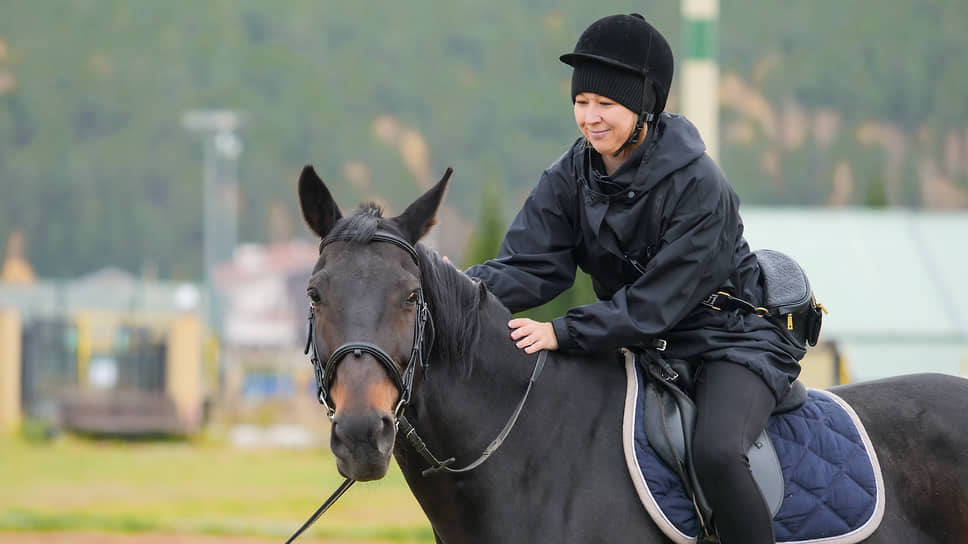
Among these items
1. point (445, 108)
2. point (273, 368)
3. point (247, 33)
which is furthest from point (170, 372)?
point (247, 33)

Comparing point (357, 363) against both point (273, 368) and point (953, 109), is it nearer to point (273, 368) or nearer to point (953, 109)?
point (273, 368)

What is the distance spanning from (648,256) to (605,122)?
1.42 feet

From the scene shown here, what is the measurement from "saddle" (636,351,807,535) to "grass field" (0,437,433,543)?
556 cm

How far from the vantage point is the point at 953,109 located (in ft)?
311

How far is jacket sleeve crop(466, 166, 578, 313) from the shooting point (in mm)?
3781

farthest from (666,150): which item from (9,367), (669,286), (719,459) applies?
(9,367)

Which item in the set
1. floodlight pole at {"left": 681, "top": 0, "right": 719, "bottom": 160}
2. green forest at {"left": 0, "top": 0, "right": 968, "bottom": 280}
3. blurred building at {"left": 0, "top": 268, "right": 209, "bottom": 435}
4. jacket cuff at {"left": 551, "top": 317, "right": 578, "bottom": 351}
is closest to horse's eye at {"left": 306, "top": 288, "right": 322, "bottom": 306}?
jacket cuff at {"left": 551, "top": 317, "right": 578, "bottom": 351}

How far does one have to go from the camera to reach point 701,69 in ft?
51.9

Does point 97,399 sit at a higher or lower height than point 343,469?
lower

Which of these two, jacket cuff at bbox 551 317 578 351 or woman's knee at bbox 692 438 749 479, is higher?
jacket cuff at bbox 551 317 578 351

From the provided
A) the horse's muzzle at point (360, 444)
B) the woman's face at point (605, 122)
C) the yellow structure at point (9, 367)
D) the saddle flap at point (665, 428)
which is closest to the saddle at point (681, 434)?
the saddle flap at point (665, 428)

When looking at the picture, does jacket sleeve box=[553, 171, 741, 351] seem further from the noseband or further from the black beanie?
the noseband

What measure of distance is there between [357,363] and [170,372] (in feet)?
108

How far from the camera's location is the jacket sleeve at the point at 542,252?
3.78m
